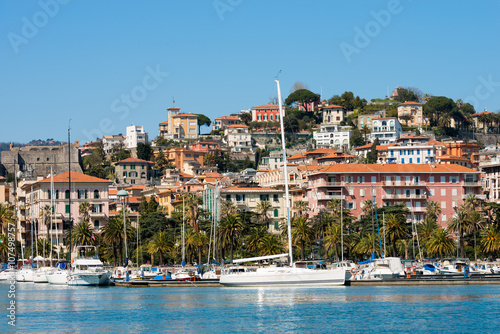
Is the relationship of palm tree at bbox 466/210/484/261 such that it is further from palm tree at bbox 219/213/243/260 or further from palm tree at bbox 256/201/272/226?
palm tree at bbox 256/201/272/226

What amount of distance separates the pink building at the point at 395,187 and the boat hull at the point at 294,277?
50543 mm

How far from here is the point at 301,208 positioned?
122938 millimetres

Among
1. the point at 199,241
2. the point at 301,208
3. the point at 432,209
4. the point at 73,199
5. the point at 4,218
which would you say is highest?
the point at 73,199

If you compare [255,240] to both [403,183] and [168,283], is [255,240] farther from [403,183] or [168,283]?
[403,183]

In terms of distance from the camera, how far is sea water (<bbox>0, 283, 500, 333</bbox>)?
5000 cm

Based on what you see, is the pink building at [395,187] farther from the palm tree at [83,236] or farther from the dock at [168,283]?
the dock at [168,283]

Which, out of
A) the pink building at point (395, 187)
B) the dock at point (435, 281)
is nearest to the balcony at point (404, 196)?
the pink building at point (395, 187)

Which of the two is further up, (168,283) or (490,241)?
(490,241)

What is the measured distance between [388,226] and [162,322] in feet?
174

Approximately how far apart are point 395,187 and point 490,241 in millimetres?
26146

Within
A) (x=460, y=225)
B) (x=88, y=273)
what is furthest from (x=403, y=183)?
(x=88, y=273)

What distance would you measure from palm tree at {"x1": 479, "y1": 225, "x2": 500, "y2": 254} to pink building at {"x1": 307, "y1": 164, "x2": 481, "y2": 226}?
20.0 m

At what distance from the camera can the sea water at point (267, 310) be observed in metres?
50.0

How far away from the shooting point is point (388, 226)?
101312 mm
